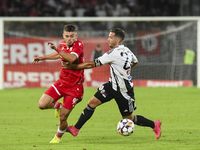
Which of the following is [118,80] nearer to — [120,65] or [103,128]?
[120,65]

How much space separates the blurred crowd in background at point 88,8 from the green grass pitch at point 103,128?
9024 millimetres

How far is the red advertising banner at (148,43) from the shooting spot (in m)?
16.8

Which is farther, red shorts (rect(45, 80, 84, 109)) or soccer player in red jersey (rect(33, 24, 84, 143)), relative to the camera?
red shorts (rect(45, 80, 84, 109))

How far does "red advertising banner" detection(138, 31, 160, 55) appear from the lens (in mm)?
16812

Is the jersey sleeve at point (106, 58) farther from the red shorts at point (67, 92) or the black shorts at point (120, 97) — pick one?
the red shorts at point (67, 92)

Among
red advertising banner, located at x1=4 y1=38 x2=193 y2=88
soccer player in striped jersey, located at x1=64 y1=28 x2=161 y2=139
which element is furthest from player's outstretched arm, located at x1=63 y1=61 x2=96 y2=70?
red advertising banner, located at x1=4 y1=38 x2=193 y2=88

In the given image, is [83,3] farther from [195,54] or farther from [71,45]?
[71,45]

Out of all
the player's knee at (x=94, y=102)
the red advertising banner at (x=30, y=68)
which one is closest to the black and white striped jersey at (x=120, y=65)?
the player's knee at (x=94, y=102)

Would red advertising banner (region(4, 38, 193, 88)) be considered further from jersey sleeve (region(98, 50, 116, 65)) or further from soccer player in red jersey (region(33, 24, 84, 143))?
jersey sleeve (region(98, 50, 116, 65))

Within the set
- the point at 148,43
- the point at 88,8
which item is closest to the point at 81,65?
the point at 148,43

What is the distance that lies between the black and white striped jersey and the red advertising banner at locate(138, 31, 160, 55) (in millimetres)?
10992

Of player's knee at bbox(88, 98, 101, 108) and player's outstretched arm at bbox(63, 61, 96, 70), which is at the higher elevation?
player's outstretched arm at bbox(63, 61, 96, 70)

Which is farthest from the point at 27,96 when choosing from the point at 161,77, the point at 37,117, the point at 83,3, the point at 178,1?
the point at 178,1

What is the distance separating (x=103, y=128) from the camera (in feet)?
23.9
